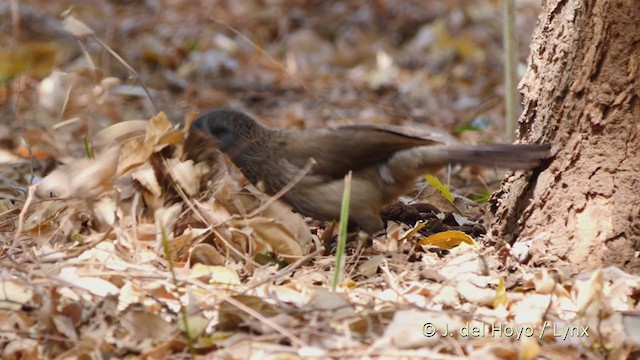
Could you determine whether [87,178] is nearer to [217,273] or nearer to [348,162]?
[217,273]

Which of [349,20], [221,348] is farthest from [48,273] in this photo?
[349,20]

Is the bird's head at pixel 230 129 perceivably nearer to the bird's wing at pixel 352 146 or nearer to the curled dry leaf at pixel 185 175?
the bird's wing at pixel 352 146

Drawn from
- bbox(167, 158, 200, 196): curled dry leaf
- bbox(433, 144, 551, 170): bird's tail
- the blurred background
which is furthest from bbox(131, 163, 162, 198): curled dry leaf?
the blurred background

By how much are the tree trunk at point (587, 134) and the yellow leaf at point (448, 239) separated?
0.32 metres

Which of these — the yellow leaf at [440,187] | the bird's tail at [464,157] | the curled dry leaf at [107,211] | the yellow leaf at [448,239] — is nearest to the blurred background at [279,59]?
the yellow leaf at [440,187]

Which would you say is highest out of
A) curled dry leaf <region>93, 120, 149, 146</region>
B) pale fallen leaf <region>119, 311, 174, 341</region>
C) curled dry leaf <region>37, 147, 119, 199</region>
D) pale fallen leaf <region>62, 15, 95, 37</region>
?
pale fallen leaf <region>62, 15, 95, 37</region>

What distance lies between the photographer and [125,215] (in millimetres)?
4094

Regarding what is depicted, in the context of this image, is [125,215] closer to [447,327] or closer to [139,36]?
[447,327]

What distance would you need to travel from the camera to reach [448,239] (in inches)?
164

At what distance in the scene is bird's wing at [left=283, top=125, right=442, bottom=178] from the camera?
4.24 meters

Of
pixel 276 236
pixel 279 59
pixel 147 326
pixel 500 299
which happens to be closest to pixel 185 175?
pixel 276 236

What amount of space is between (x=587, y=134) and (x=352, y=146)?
1.10 m

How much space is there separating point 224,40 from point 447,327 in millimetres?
6749

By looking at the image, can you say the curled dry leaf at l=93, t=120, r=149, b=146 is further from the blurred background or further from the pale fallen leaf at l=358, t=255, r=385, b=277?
the blurred background
